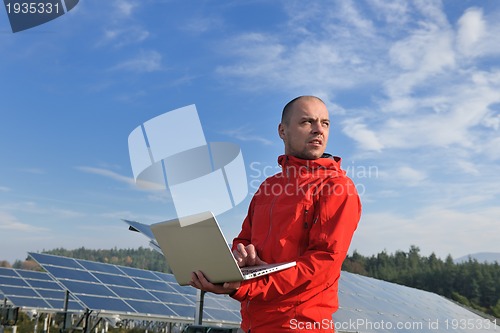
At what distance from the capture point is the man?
6.63ft

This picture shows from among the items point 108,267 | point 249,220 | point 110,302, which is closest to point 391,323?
point 110,302

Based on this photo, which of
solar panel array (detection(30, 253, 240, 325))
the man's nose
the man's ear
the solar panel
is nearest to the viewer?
the man's nose

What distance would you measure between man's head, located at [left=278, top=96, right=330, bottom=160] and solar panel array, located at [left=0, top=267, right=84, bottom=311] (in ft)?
39.8

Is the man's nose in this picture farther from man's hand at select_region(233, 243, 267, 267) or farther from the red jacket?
man's hand at select_region(233, 243, 267, 267)

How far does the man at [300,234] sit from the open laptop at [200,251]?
44 millimetres

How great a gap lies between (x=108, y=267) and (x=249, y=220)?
13020mm

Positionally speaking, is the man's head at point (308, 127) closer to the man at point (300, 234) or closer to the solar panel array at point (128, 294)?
the man at point (300, 234)

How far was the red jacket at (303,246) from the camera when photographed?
202cm

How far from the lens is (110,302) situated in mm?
10375

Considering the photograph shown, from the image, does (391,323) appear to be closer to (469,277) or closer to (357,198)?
(357,198)

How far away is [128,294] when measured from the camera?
11680 millimetres

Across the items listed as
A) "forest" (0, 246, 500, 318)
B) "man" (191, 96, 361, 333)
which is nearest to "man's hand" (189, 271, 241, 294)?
"man" (191, 96, 361, 333)

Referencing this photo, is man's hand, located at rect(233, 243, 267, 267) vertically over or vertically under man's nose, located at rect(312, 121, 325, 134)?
under

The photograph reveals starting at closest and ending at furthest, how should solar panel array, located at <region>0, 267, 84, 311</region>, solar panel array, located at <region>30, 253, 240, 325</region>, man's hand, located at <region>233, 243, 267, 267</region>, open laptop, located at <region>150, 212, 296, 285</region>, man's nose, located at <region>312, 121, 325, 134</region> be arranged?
open laptop, located at <region>150, 212, 296, 285</region> → man's hand, located at <region>233, 243, 267, 267</region> → man's nose, located at <region>312, 121, 325, 134</region> → solar panel array, located at <region>30, 253, 240, 325</region> → solar panel array, located at <region>0, 267, 84, 311</region>
